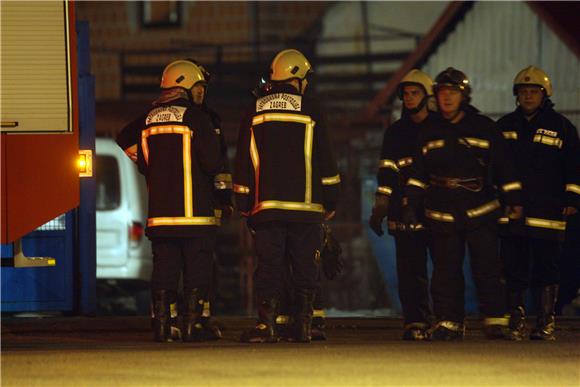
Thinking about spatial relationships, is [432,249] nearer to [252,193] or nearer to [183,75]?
[252,193]

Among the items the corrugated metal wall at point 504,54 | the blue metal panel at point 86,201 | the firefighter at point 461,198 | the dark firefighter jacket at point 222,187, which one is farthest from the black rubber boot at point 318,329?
the corrugated metal wall at point 504,54

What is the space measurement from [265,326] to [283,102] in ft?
5.09

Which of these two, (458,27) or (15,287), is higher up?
(458,27)

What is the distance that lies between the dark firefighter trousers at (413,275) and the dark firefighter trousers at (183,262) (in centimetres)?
154

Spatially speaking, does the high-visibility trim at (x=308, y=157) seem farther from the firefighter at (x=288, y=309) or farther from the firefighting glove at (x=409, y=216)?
the firefighting glove at (x=409, y=216)

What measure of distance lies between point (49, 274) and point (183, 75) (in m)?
3.08

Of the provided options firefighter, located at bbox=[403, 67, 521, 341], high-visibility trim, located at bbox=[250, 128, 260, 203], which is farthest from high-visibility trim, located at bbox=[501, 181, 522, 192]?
high-visibility trim, located at bbox=[250, 128, 260, 203]

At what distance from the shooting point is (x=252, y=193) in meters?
10.8

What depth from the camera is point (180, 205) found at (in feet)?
35.2

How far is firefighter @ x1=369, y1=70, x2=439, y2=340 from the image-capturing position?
451 inches

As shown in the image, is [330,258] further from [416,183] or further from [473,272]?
[473,272]

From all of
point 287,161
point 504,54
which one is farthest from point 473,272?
point 504,54

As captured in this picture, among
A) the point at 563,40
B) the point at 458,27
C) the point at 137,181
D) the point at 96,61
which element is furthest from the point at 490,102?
the point at 96,61

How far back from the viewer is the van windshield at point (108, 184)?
17.1 metres
